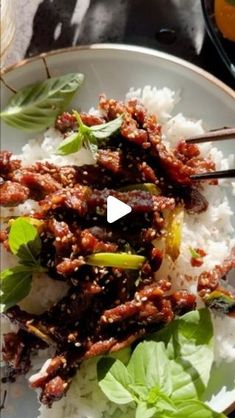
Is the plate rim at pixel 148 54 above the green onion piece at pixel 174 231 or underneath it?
above

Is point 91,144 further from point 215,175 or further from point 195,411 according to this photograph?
point 195,411

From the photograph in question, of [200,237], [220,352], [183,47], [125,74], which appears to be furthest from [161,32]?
[220,352]

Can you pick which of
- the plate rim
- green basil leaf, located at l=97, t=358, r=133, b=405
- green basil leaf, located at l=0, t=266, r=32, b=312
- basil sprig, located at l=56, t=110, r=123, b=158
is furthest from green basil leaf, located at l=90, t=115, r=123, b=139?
green basil leaf, located at l=97, t=358, r=133, b=405

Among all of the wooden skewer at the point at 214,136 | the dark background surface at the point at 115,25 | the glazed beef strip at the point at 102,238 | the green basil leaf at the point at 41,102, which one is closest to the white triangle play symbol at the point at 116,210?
the glazed beef strip at the point at 102,238

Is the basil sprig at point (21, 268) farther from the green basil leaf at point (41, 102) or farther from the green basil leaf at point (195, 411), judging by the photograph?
the green basil leaf at point (195, 411)

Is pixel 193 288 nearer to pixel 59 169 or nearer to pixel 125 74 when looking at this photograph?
pixel 59 169
